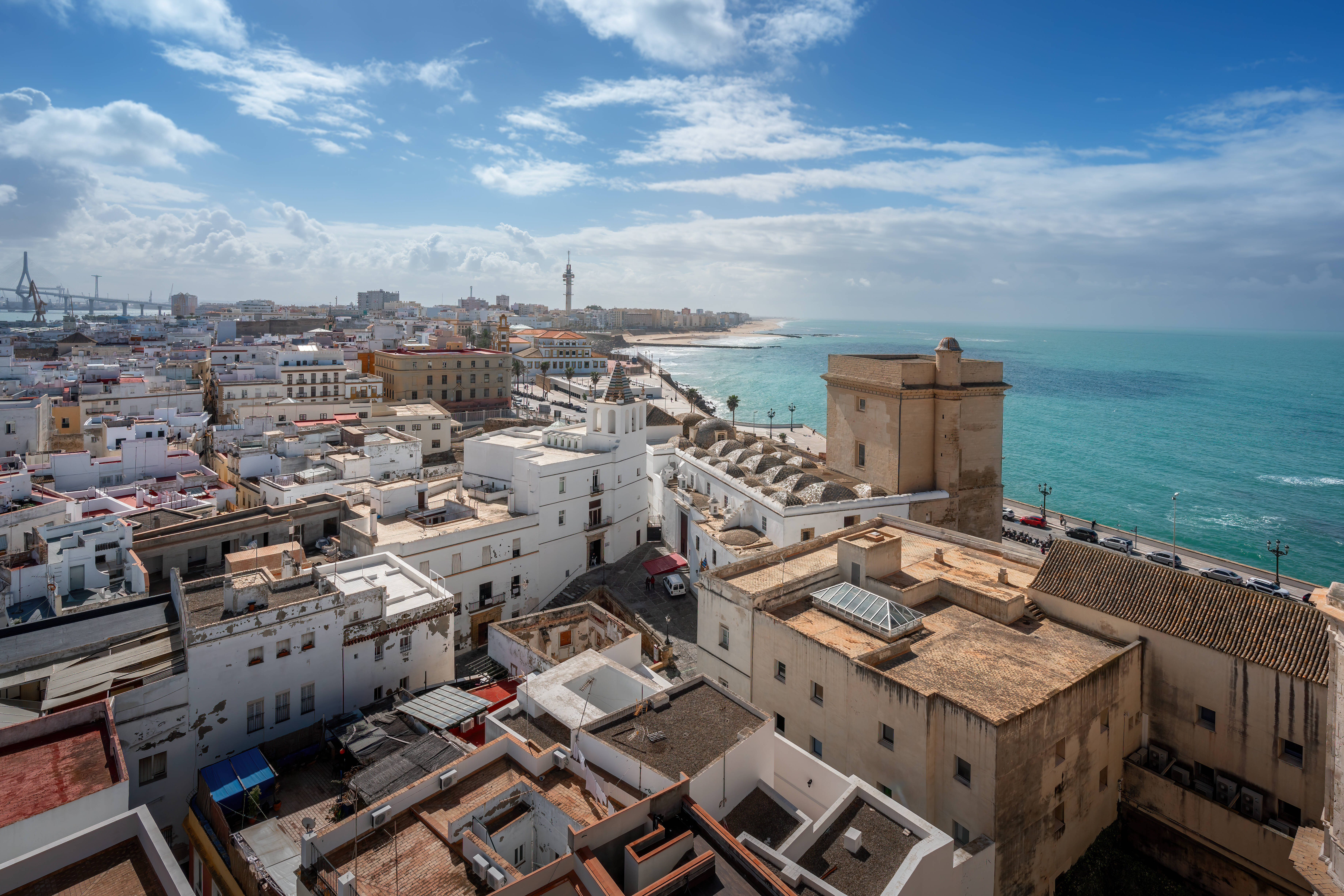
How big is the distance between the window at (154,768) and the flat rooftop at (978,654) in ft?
47.3

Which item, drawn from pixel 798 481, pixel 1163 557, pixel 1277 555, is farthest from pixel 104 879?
pixel 1277 555

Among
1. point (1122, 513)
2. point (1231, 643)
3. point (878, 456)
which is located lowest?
point (1122, 513)

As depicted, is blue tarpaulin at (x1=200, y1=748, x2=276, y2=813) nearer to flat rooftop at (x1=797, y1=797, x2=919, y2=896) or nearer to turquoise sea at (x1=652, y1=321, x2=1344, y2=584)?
flat rooftop at (x1=797, y1=797, x2=919, y2=896)

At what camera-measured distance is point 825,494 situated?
29812mm

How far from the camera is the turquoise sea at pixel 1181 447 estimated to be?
53.6 metres

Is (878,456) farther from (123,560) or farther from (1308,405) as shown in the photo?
(1308,405)

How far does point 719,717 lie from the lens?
567 inches

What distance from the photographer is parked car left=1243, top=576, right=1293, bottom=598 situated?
110 feet

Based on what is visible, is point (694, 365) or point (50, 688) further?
point (694, 365)

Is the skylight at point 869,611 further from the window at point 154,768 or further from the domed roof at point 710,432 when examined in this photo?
the domed roof at point 710,432

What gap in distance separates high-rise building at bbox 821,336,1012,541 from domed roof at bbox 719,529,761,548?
7.34 m

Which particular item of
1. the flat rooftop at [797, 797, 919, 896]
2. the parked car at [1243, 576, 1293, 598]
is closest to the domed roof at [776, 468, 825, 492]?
the flat rooftop at [797, 797, 919, 896]

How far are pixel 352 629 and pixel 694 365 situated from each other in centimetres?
15563

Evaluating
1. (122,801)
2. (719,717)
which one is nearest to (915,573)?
(719,717)
